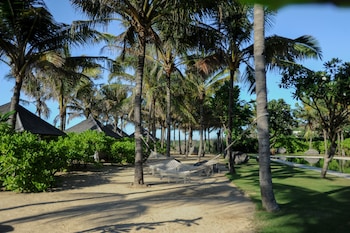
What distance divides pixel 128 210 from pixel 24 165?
3.94 metres

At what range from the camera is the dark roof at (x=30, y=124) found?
54.3 ft

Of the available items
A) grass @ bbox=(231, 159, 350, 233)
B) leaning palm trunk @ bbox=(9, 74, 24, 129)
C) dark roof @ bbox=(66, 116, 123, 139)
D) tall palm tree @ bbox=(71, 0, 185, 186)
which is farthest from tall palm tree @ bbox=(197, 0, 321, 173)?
dark roof @ bbox=(66, 116, 123, 139)

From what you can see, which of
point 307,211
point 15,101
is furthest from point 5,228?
point 15,101

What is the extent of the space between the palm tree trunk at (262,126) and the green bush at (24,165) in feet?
20.2

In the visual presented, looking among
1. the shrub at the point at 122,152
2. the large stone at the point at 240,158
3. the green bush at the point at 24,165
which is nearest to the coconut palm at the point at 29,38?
the green bush at the point at 24,165

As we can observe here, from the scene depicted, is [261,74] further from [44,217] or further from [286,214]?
[44,217]

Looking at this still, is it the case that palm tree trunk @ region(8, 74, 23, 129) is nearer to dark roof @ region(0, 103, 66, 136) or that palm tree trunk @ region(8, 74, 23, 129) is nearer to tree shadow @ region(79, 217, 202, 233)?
dark roof @ region(0, 103, 66, 136)

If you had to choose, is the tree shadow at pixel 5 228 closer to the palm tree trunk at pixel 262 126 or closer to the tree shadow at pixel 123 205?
the tree shadow at pixel 123 205

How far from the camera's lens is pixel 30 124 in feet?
56.5

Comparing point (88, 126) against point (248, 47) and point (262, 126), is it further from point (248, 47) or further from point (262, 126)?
point (262, 126)

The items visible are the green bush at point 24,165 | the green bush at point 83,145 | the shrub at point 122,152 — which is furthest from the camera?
the shrub at point 122,152

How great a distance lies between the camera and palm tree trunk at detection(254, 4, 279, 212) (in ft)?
22.1

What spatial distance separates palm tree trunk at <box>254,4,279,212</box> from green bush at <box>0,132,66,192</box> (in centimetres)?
616

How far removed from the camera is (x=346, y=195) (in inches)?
322
